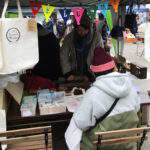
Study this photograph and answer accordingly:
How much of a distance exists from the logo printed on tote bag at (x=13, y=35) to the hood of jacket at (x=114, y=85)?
846 millimetres

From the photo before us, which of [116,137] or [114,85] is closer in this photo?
[114,85]

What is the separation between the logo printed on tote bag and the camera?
1515 mm

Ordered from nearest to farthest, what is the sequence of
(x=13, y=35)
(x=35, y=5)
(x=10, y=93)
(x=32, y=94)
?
1. (x=13, y=35)
2. (x=10, y=93)
3. (x=32, y=94)
4. (x=35, y=5)

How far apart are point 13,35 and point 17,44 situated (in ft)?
0.29

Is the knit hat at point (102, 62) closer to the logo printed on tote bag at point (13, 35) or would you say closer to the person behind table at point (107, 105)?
the person behind table at point (107, 105)

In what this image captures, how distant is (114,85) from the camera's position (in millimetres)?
1401

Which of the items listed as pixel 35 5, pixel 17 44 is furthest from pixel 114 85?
pixel 35 5

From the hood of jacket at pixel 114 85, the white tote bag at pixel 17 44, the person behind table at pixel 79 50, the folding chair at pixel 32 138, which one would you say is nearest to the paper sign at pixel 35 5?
the person behind table at pixel 79 50

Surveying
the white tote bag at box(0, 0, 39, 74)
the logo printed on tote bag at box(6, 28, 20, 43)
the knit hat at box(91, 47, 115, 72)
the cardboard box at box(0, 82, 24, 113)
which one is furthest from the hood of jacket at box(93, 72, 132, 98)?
the cardboard box at box(0, 82, 24, 113)

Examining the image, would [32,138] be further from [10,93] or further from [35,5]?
[35,5]

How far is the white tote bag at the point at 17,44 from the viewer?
1.51 meters

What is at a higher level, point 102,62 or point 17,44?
point 17,44

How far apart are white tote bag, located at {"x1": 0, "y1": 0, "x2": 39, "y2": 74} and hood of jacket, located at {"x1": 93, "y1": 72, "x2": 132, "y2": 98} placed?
0.73 meters

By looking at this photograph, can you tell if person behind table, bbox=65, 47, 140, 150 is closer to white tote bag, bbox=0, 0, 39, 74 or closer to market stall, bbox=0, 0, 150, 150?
market stall, bbox=0, 0, 150, 150
